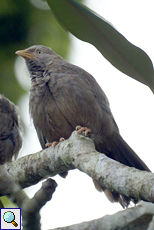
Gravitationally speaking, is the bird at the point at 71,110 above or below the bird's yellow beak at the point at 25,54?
below

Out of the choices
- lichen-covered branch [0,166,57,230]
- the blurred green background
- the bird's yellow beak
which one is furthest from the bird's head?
lichen-covered branch [0,166,57,230]

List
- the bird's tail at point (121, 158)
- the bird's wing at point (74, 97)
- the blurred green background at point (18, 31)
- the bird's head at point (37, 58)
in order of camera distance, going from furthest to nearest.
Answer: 1. the blurred green background at point (18, 31)
2. the bird's head at point (37, 58)
3. the bird's wing at point (74, 97)
4. the bird's tail at point (121, 158)

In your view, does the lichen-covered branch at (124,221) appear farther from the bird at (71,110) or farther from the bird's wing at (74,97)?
the bird's wing at (74,97)

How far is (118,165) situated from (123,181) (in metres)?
0.17

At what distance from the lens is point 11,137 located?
5.06 m

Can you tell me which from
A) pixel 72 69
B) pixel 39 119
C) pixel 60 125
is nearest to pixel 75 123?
pixel 60 125

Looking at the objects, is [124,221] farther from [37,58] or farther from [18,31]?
[18,31]

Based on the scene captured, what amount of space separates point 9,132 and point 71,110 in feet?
3.89

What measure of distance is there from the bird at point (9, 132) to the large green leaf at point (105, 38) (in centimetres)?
233

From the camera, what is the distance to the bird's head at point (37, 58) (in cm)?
→ 492

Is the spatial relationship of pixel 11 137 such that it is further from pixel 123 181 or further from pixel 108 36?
pixel 123 181

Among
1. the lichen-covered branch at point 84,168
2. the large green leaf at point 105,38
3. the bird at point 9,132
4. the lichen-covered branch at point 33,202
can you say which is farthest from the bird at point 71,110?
the lichen-covered branch at point 33,202

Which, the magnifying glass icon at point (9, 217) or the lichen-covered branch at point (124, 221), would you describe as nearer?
the lichen-covered branch at point (124, 221)

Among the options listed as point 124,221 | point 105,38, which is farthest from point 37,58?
point 124,221
